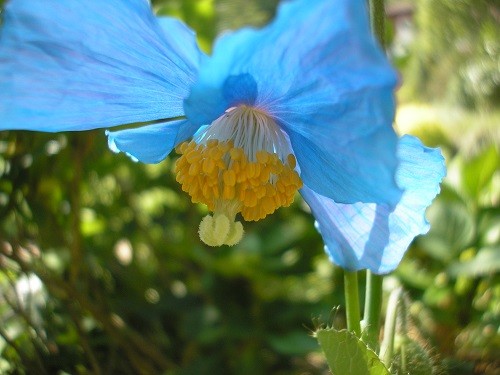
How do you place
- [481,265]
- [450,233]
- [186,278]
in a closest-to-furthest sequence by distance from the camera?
[481,265], [450,233], [186,278]

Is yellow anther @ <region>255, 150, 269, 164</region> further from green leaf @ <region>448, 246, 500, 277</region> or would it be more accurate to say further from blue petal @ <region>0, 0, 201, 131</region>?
green leaf @ <region>448, 246, 500, 277</region>

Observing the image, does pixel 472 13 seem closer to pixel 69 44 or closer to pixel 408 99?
pixel 408 99

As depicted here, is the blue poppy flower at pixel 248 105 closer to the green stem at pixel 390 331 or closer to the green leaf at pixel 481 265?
the green stem at pixel 390 331

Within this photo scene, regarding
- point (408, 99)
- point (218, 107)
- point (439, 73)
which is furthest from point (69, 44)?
point (408, 99)

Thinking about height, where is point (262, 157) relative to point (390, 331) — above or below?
above

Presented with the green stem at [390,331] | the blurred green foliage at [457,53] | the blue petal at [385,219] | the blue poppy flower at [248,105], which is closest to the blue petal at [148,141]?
the blue poppy flower at [248,105]

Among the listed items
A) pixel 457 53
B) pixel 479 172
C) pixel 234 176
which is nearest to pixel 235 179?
pixel 234 176

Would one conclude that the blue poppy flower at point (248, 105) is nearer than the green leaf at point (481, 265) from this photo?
Yes

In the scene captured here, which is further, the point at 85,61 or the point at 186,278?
the point at 186,278

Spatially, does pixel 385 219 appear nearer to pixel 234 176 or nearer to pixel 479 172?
pixel 234 176
